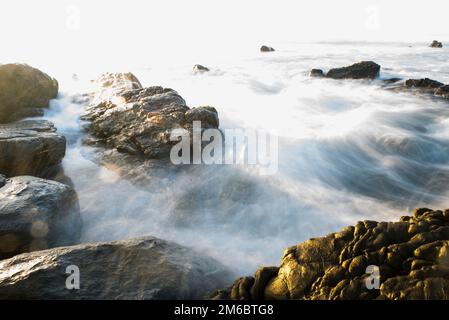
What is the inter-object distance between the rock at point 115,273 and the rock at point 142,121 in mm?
3527

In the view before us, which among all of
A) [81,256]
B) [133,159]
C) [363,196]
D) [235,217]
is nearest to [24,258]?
[81,256]

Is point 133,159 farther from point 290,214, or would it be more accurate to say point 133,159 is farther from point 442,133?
point 442,133

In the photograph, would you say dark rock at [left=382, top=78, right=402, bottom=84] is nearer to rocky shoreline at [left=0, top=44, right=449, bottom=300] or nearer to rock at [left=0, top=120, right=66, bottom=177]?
rocky shoreline at [left=0, top=44, right=449, bottom=300]

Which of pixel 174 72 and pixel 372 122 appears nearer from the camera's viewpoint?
pixel 372 122

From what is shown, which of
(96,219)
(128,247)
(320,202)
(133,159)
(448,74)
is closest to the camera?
(128,247)

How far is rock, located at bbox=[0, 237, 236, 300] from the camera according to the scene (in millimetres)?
3605

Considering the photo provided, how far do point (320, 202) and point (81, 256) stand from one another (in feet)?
14.1

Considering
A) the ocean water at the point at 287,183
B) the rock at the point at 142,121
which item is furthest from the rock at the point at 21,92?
the rock at the point at 142,121

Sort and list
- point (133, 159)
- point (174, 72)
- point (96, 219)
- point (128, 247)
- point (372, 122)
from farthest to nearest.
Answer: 1. point (174, 72)
2. point (372, 122)
3. point (133, 159)
4. point (96, 219)
5. point (128, 247)

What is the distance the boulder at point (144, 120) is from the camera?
7840mm

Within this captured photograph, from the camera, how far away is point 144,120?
8.31 meters

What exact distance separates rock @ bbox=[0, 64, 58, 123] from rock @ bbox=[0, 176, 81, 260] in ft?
15.6

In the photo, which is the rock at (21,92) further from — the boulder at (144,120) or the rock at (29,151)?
the rock at (29,151)

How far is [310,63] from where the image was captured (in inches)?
901
